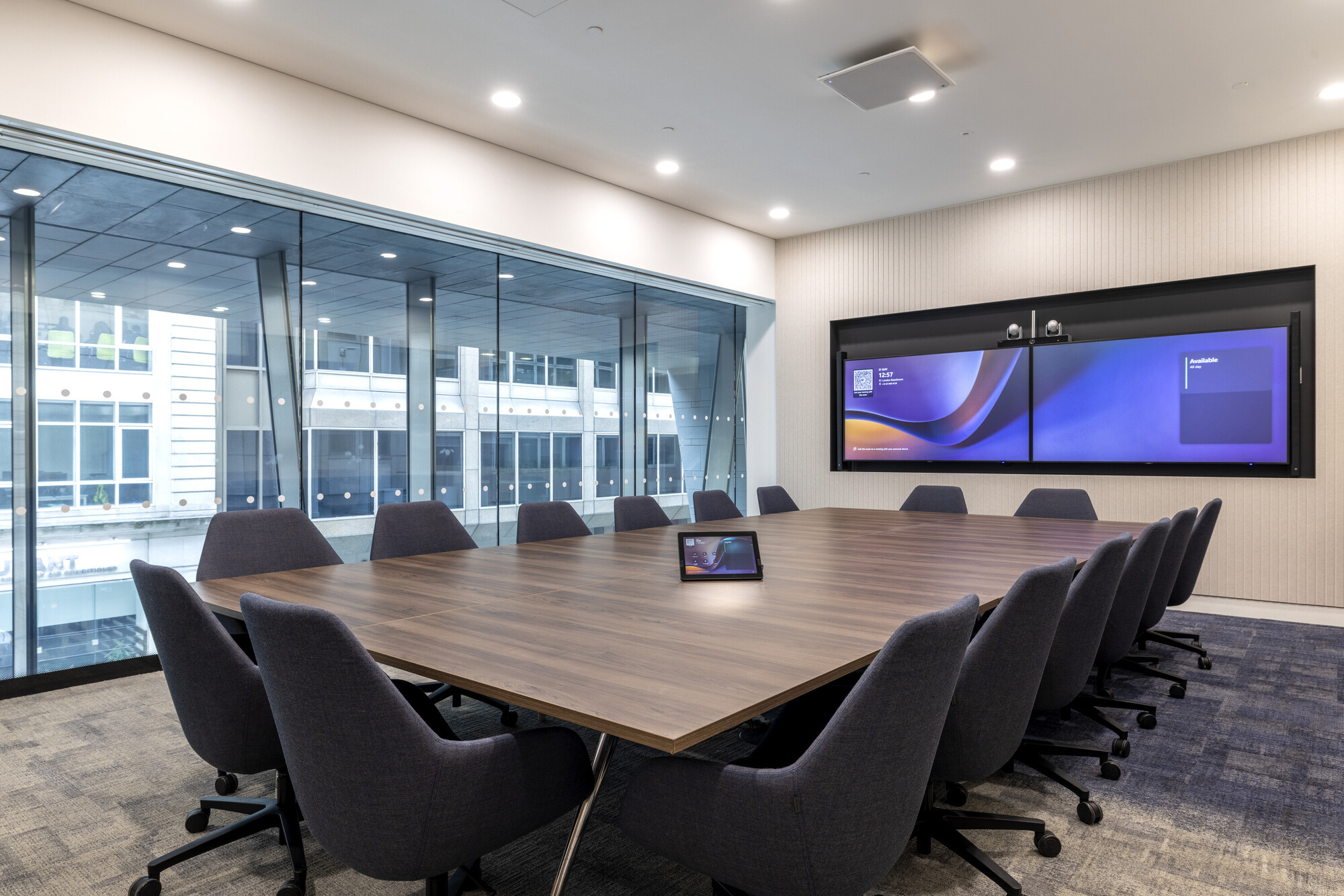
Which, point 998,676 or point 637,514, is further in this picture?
point 637,514

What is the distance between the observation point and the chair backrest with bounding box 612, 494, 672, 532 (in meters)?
4.96

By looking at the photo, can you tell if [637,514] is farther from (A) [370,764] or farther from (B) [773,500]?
(A) [370,764]

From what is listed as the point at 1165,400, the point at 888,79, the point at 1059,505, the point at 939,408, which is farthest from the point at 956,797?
the point at 939,408

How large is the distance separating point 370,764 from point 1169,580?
385 centimetres

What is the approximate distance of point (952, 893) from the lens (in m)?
2.16

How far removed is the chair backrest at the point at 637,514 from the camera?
16.3ft

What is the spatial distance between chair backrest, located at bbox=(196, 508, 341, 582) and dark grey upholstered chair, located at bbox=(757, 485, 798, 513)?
3.63 meters

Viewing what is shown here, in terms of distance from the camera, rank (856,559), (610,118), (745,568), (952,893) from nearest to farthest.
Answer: (952,893) < (745,568) < (856,559) < (610,118)

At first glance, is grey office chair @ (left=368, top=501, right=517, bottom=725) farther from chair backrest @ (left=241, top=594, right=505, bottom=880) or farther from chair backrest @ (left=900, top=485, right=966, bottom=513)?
chair backrest @ (left=900, top=485, right=966, bottom=513)

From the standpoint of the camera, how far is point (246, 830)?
2.30 metres

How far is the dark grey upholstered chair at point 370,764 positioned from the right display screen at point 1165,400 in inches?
259

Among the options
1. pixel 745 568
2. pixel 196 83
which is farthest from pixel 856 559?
pixel 196 83

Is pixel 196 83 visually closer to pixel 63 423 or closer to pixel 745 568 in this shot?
pixel 63 423

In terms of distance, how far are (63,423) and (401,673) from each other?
2312 millimetres
